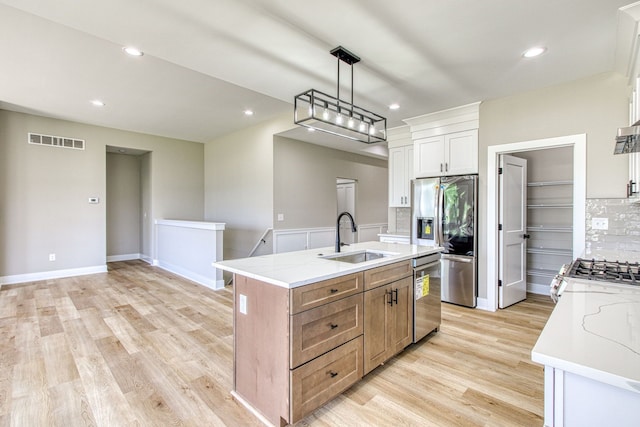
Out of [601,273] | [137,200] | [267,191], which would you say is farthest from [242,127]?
[601,273]

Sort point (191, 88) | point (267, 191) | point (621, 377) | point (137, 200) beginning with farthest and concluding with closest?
1. point (137, 200)
2. point (267, 191)
3. point (191, 88)
4. point (621, 377)

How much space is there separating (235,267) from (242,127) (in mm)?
4808

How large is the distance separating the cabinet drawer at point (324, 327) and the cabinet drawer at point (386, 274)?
142 millimetres

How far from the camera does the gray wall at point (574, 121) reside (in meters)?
3.02

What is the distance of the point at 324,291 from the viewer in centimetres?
190

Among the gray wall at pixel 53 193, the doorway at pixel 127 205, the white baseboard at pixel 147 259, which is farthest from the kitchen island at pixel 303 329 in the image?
the doorway at pixel 127 205

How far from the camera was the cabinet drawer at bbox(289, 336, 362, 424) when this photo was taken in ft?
5.75

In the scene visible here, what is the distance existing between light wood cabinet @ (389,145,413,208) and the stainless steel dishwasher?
1.94m

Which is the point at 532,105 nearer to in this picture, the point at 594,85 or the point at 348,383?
the point at 594,85

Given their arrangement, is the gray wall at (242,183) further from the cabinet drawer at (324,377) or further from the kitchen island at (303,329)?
the cabinet drawer at (324,377)

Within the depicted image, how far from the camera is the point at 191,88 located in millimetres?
4133

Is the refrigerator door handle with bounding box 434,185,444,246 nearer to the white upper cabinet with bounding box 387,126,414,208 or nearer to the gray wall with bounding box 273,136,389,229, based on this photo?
the white upper cabinet with bounding box 387,126,414,208

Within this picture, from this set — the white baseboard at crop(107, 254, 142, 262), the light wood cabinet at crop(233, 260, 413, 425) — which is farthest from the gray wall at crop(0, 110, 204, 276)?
the light wood cabinet at crop(233, 260, 413, 425)

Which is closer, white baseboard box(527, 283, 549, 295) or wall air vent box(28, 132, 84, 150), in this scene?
white baseboard box(527, 283, 549, 295)
